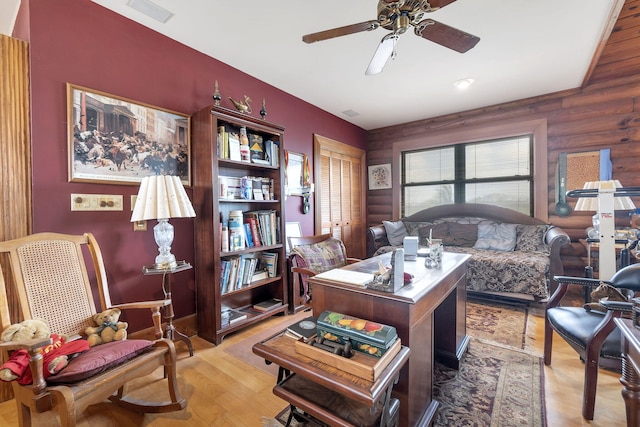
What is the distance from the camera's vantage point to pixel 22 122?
1653 millimetres

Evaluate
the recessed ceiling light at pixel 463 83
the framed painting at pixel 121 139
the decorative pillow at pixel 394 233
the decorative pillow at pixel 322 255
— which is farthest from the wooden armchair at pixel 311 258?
the recessed ceiling light at pixel 463 83

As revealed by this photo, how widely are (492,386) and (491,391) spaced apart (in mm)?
58

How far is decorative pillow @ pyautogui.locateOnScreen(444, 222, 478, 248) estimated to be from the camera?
13.0ft

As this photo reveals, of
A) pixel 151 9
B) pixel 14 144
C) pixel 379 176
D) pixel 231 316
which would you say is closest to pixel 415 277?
pixel 231 316

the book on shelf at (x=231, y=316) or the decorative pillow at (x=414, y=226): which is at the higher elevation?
the decorative pillow at (x=414, y=226)

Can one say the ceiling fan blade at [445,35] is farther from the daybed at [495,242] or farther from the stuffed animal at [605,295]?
the daybed at [495,242]

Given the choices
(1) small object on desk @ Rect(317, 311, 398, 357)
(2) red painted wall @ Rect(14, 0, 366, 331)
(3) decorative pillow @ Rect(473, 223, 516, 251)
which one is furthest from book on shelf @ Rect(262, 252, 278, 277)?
(3) decorative pillow @ Rect(473, 223, 516, 251)

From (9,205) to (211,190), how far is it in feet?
3.82

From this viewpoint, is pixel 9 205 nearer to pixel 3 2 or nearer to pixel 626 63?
pixel 3 2

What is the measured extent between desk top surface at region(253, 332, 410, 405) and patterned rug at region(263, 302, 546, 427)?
23.0 inches

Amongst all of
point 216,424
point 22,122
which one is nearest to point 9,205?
point 22,122

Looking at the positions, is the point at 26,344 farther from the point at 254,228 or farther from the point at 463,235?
the point at 463,235

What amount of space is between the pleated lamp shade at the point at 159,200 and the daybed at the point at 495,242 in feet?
9.67

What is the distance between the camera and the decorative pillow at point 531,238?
3.50 m
